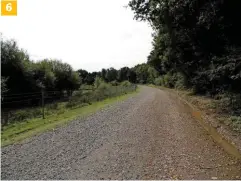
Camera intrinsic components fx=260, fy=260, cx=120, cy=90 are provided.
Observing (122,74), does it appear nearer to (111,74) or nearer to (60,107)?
(111,74)

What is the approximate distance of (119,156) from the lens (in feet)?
21.9

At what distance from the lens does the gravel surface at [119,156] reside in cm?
551

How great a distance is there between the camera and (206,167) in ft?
19.8

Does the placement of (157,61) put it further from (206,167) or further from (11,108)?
(206,167)

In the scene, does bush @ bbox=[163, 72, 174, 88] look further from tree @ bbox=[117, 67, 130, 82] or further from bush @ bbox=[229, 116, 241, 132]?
tree @ bbox=[117, 67, 130, 82]

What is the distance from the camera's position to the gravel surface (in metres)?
5.51

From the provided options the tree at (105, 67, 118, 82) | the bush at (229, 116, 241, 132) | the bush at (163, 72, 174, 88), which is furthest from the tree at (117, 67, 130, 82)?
the bush at (229, 116, 241, 132)

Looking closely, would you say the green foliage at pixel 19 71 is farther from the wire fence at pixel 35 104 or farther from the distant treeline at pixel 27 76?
the wire fence at pixel 35 104

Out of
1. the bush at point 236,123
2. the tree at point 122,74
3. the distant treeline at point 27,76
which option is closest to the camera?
the bush at point 236,123

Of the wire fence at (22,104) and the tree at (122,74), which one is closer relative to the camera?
the wire fence at (22,104)

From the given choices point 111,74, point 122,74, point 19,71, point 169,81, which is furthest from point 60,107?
point 111,74

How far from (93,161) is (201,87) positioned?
25499mm

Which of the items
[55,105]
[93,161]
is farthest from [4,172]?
[55,105]

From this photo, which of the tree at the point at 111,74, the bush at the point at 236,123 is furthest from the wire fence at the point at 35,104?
the tree at the point at 111,74
